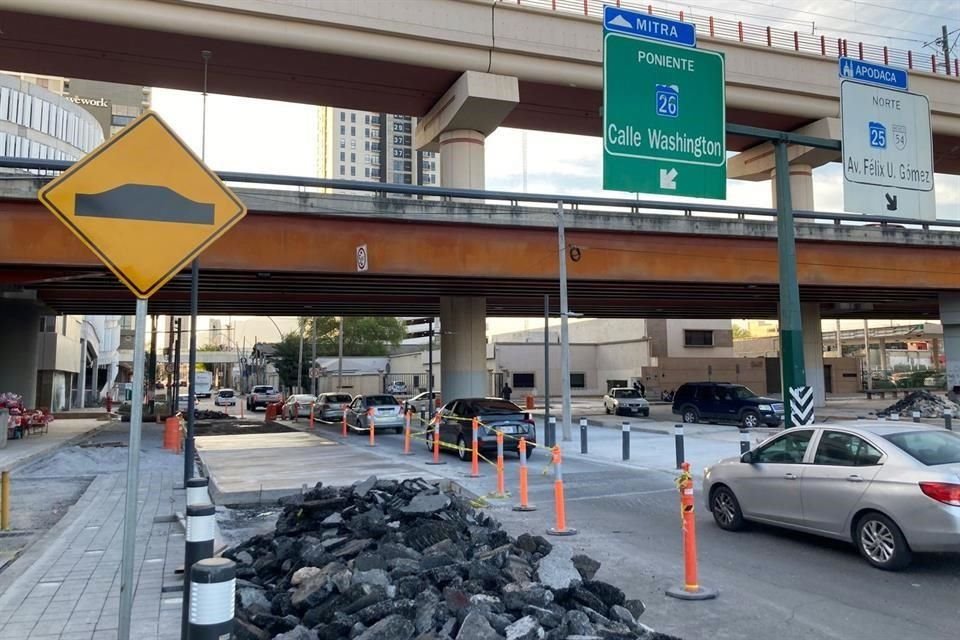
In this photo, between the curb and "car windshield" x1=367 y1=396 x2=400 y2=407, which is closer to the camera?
the curb

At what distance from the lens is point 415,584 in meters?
5.78

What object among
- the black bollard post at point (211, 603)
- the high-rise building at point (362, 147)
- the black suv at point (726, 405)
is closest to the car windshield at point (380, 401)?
the black suv at point (726, 405)

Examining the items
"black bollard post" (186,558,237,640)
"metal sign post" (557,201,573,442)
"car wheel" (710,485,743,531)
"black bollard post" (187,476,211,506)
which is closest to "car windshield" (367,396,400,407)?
"metal sign post" (557,201,573,442)

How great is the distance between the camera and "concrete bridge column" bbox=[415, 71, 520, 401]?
26.5 metres

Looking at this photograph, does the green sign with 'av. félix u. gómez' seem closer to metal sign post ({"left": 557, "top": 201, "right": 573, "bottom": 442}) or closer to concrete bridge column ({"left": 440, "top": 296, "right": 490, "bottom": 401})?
metal sign post ({"left": 557, "top": 201, "right": 573, "bottom": 442})

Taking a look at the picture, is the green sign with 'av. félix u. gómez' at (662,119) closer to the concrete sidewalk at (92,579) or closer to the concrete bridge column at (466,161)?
the concrete sidewalk at (92,579)

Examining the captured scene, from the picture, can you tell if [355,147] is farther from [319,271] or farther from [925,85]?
[319,271]

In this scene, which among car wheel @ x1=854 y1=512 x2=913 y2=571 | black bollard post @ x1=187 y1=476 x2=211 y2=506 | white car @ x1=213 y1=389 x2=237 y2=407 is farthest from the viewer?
white car @ x1=213 y1=389 x2=237 y2=407

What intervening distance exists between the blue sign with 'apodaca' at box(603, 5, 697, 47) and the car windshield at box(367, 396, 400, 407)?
17793mm

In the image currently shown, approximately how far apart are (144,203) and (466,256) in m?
17.4

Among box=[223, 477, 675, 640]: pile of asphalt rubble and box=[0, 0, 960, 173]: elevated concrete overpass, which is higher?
box=[0, 0, 960, 173]: elevated concrete overpass

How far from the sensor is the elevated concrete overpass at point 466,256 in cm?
1939

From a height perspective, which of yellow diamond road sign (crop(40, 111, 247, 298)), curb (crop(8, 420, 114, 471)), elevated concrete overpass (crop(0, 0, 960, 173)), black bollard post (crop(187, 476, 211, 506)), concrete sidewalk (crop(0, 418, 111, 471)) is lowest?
curb (crop(8, 420, 114, 471))

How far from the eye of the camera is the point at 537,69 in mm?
28391
